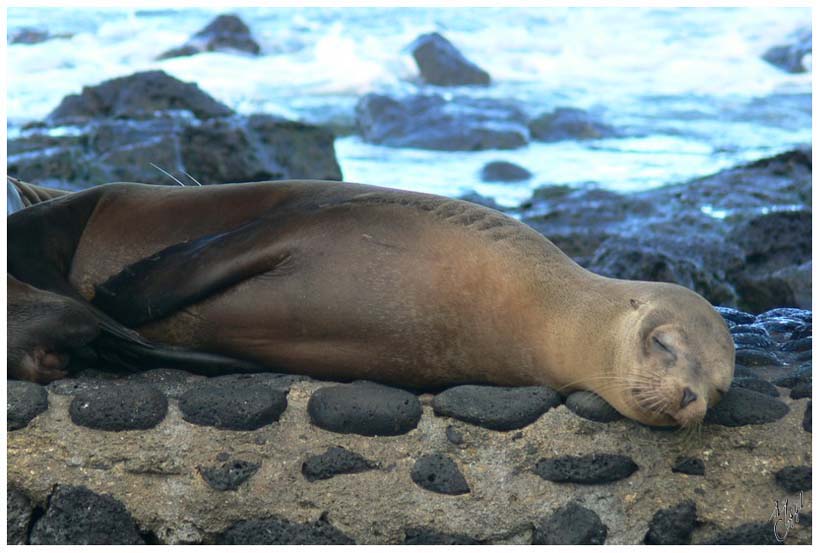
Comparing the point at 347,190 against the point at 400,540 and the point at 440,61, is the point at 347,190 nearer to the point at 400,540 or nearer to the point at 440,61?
the point at 400,540

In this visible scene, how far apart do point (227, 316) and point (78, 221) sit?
794 millimetres

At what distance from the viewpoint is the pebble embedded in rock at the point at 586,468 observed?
4141 mm

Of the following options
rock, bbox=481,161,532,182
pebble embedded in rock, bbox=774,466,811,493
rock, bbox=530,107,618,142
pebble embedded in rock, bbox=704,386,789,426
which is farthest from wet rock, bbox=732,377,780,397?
rock, bbox=530,107,618,142

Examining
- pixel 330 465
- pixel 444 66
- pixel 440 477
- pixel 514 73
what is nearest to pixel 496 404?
pixel 440 477

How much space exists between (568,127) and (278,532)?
15002 millimetres

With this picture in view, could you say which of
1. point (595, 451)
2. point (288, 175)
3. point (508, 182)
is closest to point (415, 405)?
point (595, 451)

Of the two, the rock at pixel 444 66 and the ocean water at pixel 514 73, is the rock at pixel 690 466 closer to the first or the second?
the ocean water at pixel 514 73

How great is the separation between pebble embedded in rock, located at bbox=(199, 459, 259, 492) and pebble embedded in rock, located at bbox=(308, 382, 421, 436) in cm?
31

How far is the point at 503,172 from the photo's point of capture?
15039 mm

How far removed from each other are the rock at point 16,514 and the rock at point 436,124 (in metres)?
13.2

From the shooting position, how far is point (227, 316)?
4.46 meters

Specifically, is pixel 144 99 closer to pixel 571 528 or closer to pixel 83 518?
pixel 83 518

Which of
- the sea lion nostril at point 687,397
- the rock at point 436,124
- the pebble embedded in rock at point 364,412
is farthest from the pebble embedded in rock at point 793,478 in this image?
the rock at point 436,124
